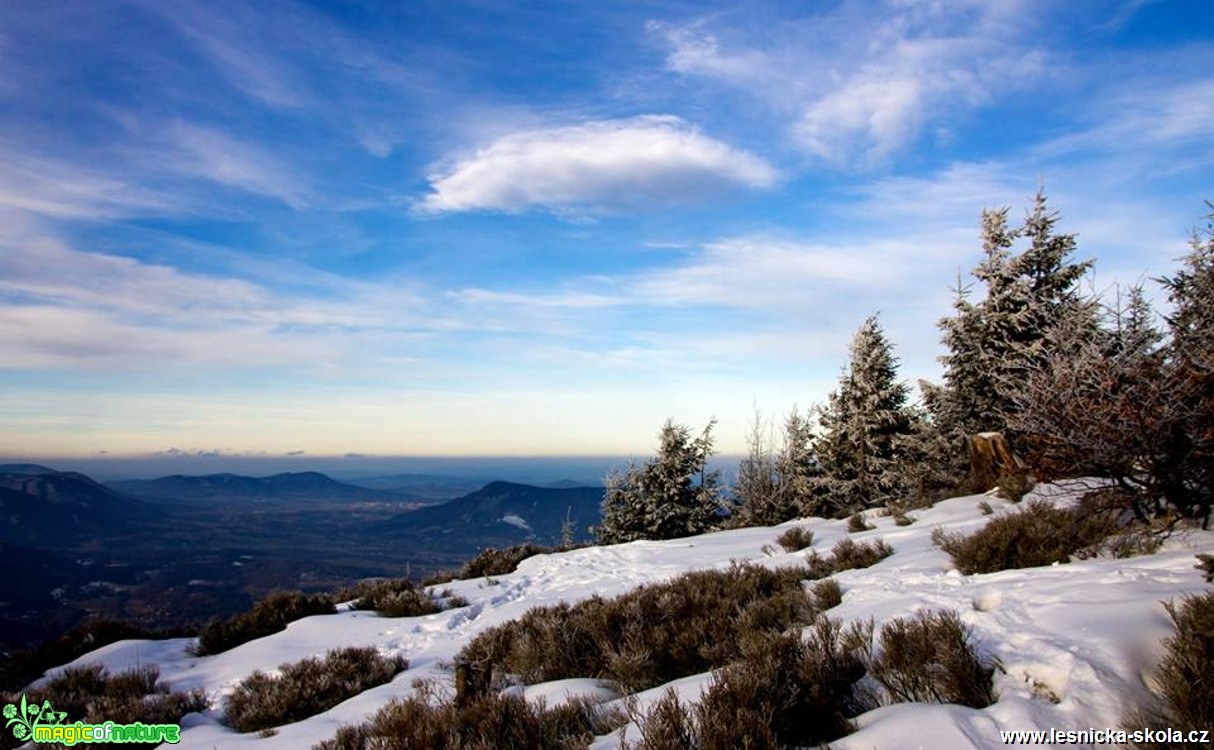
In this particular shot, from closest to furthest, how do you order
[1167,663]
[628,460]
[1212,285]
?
[1167,663], [1212,285], [628,460]

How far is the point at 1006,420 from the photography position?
266 inches

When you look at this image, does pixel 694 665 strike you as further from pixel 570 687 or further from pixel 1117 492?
pixel 1117 492

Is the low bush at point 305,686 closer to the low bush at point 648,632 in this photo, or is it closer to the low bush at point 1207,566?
the low bush at point 648,632

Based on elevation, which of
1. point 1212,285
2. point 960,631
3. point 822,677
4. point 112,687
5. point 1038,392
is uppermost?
point 1212,285

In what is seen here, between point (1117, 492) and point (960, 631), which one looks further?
point (1117, 492)

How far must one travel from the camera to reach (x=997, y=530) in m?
6.34

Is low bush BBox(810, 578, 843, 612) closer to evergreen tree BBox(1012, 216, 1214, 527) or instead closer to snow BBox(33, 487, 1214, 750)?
snow BBox(33, 487, 1214, 750)

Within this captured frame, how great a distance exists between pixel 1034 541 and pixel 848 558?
229 cm

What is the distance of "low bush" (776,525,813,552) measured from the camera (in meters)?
10.3

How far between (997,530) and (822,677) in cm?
419

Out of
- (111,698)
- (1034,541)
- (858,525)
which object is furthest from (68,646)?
(858,525)

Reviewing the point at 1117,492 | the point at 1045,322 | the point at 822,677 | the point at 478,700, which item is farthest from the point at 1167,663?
the point at 1045,322

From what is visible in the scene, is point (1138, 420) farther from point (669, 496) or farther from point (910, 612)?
point (669, 496)

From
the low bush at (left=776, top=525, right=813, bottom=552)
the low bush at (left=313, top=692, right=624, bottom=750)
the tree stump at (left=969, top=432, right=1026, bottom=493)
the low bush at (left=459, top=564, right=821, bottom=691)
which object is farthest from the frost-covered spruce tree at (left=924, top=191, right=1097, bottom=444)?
the low bush at (left=313, top=692, right=624, bottom=750)
